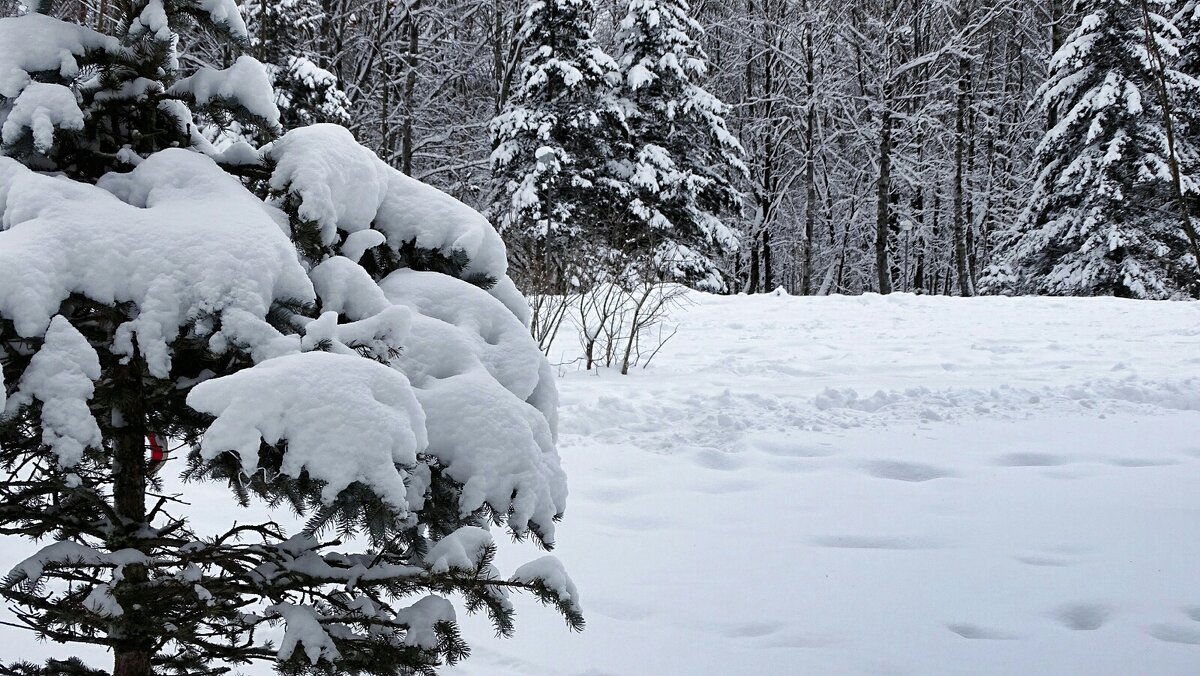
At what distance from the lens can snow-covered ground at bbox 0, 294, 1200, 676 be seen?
3090 mm

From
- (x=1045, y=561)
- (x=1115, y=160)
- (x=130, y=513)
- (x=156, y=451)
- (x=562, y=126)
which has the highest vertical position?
(x=562, y=126)

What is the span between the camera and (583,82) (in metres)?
17.1

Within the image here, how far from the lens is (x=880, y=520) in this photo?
4168 mm

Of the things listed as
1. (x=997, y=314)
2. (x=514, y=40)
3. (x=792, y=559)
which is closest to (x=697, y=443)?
(x=792, y=559)

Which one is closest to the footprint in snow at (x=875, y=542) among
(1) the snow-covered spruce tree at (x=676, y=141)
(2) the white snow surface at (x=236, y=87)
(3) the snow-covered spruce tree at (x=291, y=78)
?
(2) the white snow surface at (x=236, y=87)

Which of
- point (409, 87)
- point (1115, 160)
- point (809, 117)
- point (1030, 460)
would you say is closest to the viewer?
point (1030, 460)

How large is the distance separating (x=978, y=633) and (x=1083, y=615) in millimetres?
457

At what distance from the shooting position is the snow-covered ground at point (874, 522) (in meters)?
3.09

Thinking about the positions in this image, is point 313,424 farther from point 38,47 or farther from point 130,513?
point 38,47

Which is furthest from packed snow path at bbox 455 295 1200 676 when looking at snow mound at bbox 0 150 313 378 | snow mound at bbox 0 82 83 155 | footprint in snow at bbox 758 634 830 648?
snow mound at bbox 0 82 83 155

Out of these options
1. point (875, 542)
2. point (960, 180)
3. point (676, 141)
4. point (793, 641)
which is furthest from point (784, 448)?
point (960, 180)

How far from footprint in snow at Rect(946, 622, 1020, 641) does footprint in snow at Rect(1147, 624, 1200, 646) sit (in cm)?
51

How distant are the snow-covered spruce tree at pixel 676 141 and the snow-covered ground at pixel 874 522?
10.9m

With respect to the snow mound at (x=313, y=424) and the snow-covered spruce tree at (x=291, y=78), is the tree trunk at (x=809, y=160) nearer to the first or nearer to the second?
the snow-covered spruce tree at (x=291, y=78)
